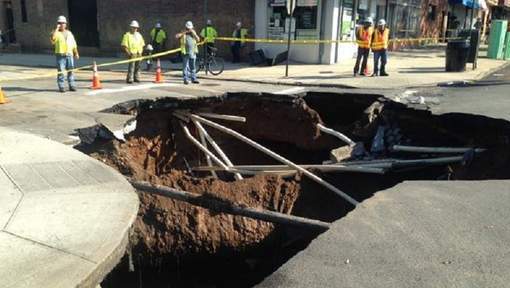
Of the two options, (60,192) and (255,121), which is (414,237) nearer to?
(60,192)

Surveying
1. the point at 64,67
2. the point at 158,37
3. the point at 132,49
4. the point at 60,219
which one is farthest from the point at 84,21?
the point at 60,219

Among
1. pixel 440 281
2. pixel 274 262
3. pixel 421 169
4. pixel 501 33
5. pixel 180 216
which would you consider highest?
pixel 501 33

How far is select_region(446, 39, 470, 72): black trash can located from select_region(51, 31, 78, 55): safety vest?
13.4 m

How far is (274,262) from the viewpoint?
673 centimetres

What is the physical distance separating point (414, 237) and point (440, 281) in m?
0.63

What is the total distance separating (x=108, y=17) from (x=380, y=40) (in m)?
16.0

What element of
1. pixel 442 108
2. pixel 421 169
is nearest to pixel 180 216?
pixel 421 169

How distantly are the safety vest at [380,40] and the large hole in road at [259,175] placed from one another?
7.63 m

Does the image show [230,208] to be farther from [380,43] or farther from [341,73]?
[341,73]

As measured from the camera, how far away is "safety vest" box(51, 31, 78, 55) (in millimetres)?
13102

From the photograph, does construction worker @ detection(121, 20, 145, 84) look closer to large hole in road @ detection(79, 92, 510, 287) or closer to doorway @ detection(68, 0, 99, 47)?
large hole in road @ detection(79, 92, 510, 287)

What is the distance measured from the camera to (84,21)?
2730cm

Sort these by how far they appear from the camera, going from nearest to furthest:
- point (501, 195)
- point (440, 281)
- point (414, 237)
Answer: point (440, 281)
point (414, 237)
point (501, 195)

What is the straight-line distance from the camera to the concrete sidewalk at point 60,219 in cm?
278
